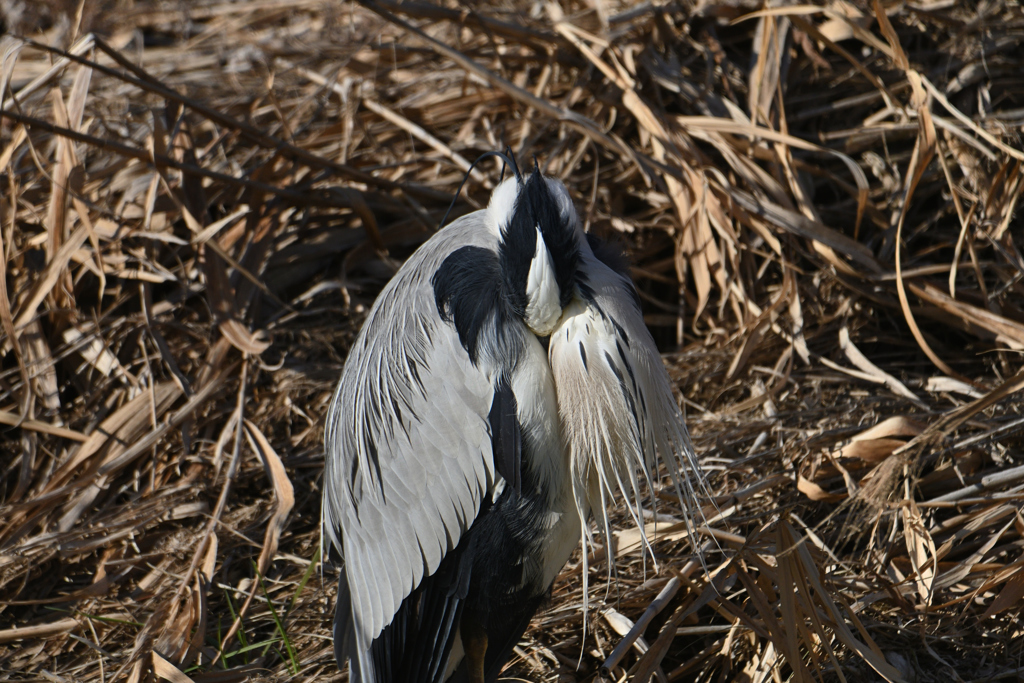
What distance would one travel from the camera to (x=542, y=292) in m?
1.25

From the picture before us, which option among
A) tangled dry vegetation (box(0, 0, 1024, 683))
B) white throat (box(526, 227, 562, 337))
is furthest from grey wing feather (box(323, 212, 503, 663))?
tangled dry vegetation (box(0, 0, 1024, 683))

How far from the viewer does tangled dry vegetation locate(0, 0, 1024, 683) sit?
1650 mm


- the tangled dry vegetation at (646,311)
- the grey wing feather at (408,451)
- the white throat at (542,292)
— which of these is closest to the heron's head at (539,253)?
the white throat at (542,292)

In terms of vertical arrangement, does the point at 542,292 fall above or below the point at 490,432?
above

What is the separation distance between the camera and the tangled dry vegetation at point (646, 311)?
165 cm

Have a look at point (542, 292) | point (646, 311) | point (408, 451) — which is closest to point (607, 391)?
point (542, 292)

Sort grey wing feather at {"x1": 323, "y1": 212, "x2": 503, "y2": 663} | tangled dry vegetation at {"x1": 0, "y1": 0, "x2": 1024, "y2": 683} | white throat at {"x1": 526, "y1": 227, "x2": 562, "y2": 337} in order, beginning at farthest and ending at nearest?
tangled dry vegetation at {"x1": 0, "y1": 0, "x2": 1024, "y2": 683} → grey wing feather at {"x1": 323, "y1": 212, "x2": 503, "y2": 663} → white throat at {"x1": 526, "y1": 227, "x2": 562, "y2": 337}

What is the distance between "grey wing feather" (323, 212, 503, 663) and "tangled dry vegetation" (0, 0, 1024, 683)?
354 millimetres

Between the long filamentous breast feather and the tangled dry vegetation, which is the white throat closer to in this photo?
the long filamentous breast feather

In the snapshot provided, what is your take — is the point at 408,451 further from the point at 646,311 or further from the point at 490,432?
the point at 646,311

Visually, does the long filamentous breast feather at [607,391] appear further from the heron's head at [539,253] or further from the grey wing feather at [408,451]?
the grey wing feather at [408,451]

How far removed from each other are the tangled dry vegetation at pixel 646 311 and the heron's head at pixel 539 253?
58 centimetres

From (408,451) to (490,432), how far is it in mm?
198

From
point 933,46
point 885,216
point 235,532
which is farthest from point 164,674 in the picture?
point 933,46
